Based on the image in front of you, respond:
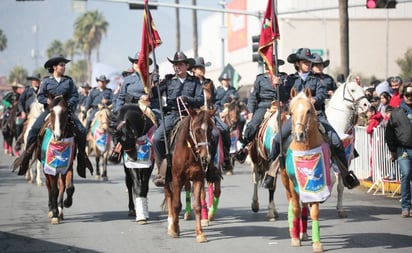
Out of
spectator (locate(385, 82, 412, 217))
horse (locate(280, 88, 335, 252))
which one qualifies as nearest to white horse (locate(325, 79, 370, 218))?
spectator (locate(385, 82, 412, 217))

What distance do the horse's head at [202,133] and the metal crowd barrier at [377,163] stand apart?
7.01 meters

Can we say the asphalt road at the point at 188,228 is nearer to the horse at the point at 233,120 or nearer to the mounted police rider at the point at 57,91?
the mounted police rider at the point at 57,91

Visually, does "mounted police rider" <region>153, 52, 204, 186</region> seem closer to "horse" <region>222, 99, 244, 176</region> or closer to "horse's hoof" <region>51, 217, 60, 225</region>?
"horse's hoof" <region>51, 217, 60, 225</region>

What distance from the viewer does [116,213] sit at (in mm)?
16719

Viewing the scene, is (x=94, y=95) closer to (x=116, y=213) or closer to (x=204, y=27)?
(x=116, y=213)

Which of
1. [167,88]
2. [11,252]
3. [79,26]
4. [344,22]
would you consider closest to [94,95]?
[344,22]

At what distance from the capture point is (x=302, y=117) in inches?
460

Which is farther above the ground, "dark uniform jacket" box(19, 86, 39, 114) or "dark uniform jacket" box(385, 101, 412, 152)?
"dark uniform jacket" box(19, 86, 39, 114)

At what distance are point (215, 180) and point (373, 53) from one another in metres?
73.2

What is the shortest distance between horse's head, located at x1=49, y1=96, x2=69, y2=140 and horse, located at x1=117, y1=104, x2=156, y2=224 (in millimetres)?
942

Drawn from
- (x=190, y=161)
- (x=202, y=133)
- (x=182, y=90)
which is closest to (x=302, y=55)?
(x=182, y=90)

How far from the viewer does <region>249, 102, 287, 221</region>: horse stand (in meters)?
15.3

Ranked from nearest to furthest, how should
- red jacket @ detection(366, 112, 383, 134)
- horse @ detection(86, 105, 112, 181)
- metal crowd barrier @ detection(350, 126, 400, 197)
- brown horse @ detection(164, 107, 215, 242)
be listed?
brown horse @ detection(164, 107, 215, 242), metal crowd barrier @ detection(350, 126, 400, 197), red jacket @ detection(366, 112, 383, 134), horse @ detection(86, 105, 112, 181)

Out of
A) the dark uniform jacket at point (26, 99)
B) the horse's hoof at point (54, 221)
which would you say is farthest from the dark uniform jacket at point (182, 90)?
the dark uniform jacket at point (26, 99)
